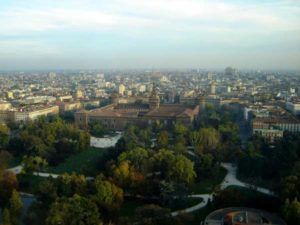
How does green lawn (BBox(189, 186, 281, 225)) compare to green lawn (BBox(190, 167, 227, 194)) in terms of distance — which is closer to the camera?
green lawn (BBox(189, 186, 281, 225))

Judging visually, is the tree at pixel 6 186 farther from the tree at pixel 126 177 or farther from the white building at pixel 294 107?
the white building at pixel 294 107

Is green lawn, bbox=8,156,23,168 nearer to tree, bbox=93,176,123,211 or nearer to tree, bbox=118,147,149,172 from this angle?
tree, bbox=118,147,149,172

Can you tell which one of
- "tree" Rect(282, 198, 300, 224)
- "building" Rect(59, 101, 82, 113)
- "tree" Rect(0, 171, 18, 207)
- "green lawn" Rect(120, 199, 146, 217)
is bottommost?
"building" Rect(59, 101, 82, 113)

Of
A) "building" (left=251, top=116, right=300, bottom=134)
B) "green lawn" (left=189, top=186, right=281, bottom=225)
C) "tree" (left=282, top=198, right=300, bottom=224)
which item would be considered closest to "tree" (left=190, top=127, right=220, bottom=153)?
"building" (left=251, top=116, right=300, bottom=134)

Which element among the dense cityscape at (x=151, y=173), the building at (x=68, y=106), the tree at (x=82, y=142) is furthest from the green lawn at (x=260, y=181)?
the building at (x=68, y=106)

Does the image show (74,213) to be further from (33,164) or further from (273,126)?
(273,126)

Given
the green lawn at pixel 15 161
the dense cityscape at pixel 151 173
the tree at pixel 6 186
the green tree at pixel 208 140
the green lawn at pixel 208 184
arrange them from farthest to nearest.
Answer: the green tree at pixel 208 140 → the green lawn at pixel 15 161 → the green lawn at pixel 208 184 → the tree at pixel 6 186 → the dense cityscape at pixel 151 173

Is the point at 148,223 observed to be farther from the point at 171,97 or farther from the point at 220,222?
the point at 171,97
